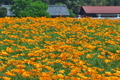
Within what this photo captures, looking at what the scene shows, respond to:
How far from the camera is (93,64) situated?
6301mm

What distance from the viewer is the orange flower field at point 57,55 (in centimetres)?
493

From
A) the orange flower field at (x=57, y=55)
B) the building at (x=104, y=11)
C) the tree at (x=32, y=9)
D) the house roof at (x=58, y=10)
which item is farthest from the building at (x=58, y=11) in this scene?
the orange flower field at (x=57, y=55)

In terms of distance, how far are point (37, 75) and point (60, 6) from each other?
198 feet

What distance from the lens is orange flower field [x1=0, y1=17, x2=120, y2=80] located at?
493 cm

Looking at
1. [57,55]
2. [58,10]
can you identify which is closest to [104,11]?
[58,10]

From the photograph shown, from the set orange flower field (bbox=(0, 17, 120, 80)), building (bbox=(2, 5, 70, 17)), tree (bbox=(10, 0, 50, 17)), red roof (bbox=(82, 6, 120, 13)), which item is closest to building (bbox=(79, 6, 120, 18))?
red roof (bbox=(82, 6, 120, 13))

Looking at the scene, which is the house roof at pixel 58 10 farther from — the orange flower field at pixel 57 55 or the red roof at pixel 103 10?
the orange flower field at pixel 57 55

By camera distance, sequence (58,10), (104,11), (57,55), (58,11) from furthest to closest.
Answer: (58,10) < (58,11) < (104,11) < (57,55)

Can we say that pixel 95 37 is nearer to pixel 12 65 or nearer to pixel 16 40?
pixel 16 40

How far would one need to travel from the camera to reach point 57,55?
21.5 feet

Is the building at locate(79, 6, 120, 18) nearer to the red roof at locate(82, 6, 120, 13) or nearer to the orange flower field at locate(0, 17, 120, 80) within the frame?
the red roof at locate(82, 6, 120, 13)

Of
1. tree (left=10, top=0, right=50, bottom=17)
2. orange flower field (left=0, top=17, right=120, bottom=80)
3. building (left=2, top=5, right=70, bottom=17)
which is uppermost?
orange flower field (left=0, top=17, right=120, bottom=80)

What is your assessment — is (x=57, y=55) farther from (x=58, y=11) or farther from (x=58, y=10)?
(x=58, y=10)

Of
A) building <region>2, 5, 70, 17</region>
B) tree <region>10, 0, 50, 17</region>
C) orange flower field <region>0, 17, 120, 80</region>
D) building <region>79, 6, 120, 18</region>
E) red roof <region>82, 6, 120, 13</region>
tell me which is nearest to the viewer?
orange flower field <region>0, 17, 120, 80</region>
